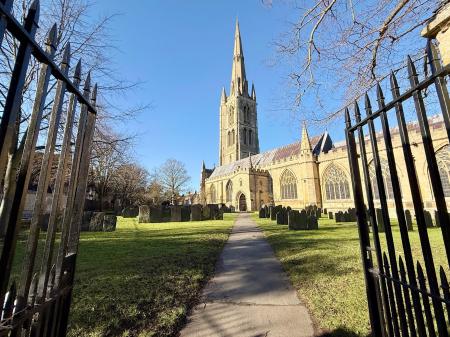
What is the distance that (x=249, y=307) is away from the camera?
3182 mm

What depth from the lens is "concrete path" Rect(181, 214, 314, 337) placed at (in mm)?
2629

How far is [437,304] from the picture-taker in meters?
1.45

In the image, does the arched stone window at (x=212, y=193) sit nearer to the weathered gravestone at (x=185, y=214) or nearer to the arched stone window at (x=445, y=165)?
the weathered gravestone at (x=185, y=214)

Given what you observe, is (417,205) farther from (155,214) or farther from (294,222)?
(155,214)

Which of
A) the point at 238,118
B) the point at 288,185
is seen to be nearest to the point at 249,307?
the point at 288,185

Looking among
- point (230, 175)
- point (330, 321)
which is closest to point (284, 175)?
point (230, 175)

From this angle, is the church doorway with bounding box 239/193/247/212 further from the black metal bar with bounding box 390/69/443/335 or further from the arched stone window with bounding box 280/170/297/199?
the black metal bar with bounding box 390/69/443/335

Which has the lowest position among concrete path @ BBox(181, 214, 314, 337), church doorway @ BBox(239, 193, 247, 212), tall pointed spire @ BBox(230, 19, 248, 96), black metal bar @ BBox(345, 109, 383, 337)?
concrete path @ BBox(181, 214, 314, 337)

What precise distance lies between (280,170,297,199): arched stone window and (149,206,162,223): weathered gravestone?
2031 centimetres

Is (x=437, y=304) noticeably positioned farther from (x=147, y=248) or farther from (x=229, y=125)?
(x=229, y=125)

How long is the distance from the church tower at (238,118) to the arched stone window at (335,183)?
22.7 meters

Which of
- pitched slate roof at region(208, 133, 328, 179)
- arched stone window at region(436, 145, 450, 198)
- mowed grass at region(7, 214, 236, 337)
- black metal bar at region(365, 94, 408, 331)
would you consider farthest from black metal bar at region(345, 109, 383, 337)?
pitched slate roof at region(208, 133, 328, 179)

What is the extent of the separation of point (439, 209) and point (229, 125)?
52993 mm

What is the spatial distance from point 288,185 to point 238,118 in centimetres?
2251
